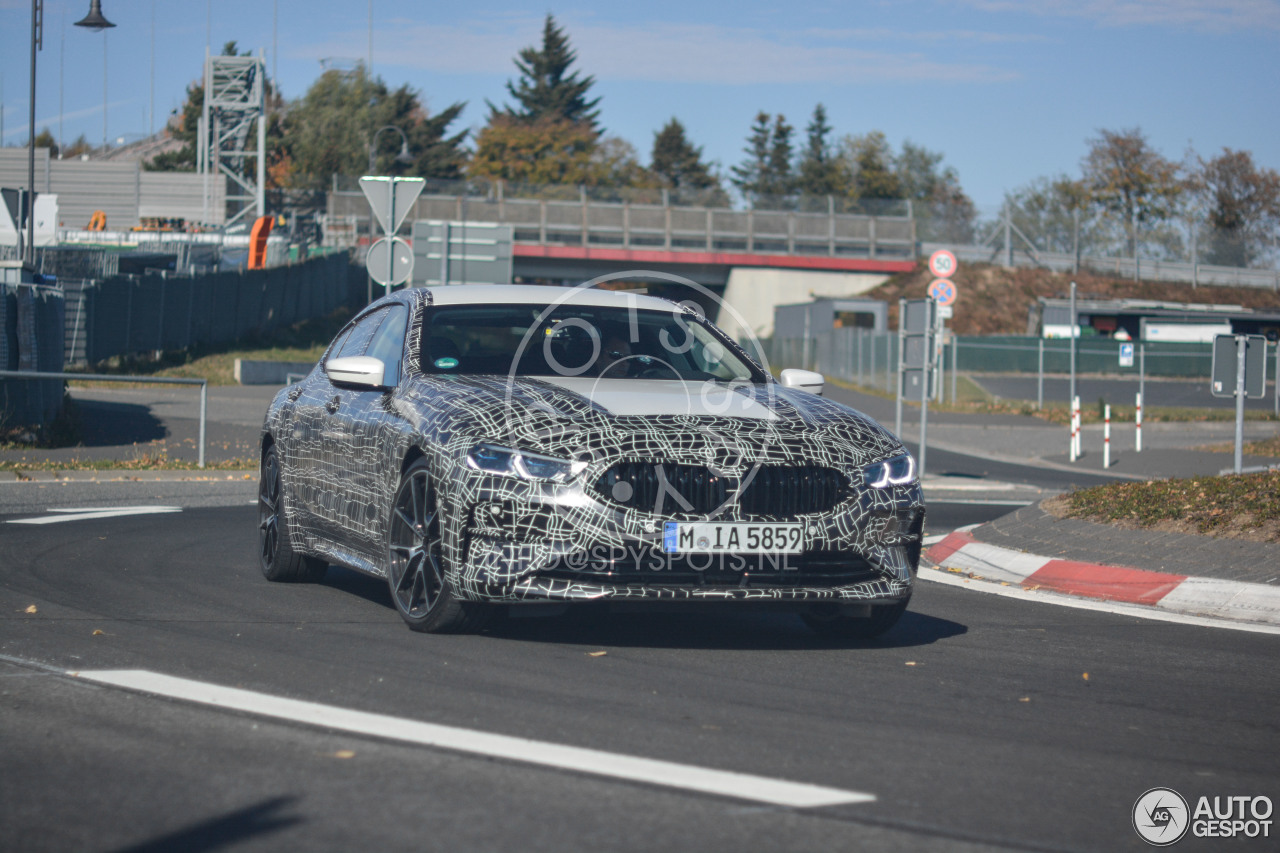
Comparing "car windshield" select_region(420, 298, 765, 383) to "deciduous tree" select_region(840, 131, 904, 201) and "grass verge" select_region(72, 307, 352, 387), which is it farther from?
"deciduous tree" select_region(840, 131, 904, 201)

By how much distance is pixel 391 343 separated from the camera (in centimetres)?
754

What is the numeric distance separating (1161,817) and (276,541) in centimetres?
564

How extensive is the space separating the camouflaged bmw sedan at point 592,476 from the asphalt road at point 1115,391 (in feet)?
125

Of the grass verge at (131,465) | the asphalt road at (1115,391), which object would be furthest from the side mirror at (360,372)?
the asphalt road at (1115,391)

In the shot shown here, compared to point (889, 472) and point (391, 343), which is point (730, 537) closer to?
point (889, 472)

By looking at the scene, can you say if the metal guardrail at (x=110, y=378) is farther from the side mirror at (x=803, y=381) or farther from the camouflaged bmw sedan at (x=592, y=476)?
the side mirror at (x=803, y=381)

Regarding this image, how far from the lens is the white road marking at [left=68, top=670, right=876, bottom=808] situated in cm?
403

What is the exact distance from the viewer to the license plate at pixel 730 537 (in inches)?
230

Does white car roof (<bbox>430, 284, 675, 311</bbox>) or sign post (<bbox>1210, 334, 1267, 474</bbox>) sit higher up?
white car roof (<bbox>430, 284, 675, 311</bbox>)

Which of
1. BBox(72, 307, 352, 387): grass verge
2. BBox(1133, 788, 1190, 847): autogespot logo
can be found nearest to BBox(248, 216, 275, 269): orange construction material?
BBox(72, 307, 352, 387): grass verge

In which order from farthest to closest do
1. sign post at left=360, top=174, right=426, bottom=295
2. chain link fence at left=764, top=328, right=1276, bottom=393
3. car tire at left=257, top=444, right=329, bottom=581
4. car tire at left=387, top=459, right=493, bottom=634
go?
1. chain link fence at left=764, top=328, right=1276, bottom=393
2. sign post at left=360, top=174, right=426, bottom=295
3. car tire at left=257, top=444, right=329, bottom=581
4. car tire at left=387, top=459, right=493, bottom=634

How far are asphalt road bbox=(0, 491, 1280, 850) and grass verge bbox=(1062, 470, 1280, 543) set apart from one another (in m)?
2.06

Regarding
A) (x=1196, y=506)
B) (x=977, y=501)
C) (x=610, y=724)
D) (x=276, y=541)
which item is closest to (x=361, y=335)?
(x=276, y=541)

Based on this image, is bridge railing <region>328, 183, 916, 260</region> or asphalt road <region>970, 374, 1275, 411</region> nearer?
asphalt road <region>970, 374, 1275, 411</region>
